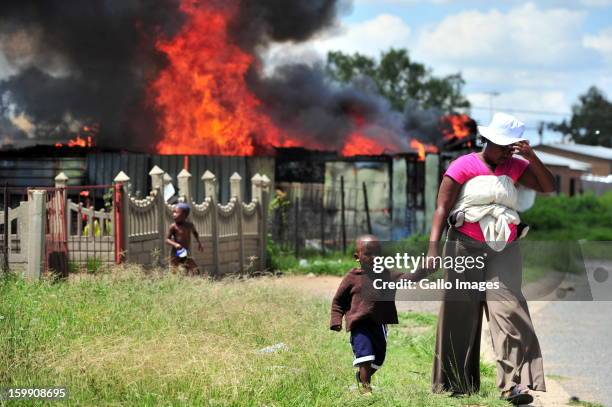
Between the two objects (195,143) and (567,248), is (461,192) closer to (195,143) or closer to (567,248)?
(567,248)

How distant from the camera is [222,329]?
8047mm

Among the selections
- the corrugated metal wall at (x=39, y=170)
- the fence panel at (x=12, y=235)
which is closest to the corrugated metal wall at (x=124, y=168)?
the corrugated metal wall at (x=39, y=170)

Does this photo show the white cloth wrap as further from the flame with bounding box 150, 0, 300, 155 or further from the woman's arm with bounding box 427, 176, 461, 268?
the flame with bounding box 150, 0, 300, 155

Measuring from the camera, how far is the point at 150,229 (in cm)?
1382

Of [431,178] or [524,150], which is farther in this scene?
[431,178]

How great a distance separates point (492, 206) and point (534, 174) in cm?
40

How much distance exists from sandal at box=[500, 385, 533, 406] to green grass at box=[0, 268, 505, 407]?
0.13 meters

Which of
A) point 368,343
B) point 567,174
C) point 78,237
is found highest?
point 567,174

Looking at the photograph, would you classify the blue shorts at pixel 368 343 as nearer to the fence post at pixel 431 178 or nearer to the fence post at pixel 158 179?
the fence post at pixel 158 179

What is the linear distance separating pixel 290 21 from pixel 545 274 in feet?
49.1

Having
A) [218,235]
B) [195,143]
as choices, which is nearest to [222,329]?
[218,235]

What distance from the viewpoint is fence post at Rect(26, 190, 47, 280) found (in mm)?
11670

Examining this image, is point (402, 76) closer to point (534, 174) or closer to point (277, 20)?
point (277, 20)

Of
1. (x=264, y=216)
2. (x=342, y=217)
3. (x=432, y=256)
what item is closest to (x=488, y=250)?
(x=432, y=256)
